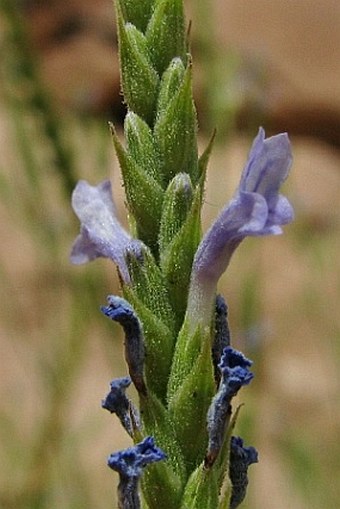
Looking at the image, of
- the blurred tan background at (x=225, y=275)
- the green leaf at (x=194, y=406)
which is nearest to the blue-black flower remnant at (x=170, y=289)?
the green leaf at (x=194, y=406)

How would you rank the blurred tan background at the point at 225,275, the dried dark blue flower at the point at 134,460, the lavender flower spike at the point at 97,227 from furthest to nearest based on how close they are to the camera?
1. the blurred tan background at the point at 225,275
2. the lavender flower spike at the point at 97,227
3. the dried dark blue flower at the point at 134,460

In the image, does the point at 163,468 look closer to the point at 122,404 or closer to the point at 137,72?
the point at 122,404

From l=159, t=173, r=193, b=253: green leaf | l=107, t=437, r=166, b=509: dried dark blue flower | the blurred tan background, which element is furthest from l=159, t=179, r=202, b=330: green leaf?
the blurred tan background

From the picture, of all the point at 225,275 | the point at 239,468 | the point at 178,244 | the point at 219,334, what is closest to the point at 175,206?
the point at 178,244

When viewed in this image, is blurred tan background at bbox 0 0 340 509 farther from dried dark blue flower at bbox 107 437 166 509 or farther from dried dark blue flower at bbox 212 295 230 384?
dried dark blue flower at bbox 107 437 166 509

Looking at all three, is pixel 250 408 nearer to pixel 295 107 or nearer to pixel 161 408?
pixel 161 408

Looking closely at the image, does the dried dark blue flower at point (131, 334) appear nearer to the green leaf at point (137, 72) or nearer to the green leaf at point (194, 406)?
the green leaf at point (194, 406)

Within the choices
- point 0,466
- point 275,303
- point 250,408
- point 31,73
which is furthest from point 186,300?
point 275,303
